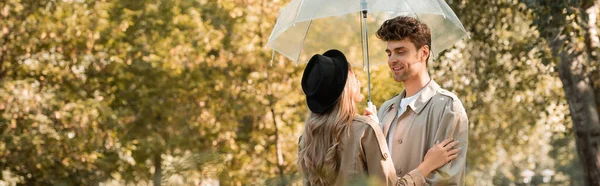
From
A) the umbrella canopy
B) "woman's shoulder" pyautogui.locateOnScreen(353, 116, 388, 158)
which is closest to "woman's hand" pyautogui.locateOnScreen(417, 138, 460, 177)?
"woman's shoulder" pyautogui.locateOnScreen(353, 116, 388, 158)

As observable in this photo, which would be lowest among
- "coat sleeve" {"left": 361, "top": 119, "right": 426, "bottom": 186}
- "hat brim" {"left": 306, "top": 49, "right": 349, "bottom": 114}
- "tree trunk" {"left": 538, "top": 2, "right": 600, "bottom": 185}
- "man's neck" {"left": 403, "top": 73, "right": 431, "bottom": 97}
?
"coat sleeve" {"left": 361, "top": 119, "right": 426, "bottom": 186}

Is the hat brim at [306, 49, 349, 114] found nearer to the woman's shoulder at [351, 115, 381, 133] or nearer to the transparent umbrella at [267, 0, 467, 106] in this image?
the woman's shoulder at [351, 115, 381, 133]

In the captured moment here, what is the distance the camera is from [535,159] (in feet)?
141

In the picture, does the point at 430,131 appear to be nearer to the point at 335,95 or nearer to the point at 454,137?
the point at 454,137

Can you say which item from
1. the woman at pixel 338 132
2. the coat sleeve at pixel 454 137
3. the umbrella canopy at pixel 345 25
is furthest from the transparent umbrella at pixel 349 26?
the woman at pixel 338 132

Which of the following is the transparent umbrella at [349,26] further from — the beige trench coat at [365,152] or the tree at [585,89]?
the tree at [585,89]

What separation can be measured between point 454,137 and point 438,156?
11cm

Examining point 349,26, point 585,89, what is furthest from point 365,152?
point 585,89

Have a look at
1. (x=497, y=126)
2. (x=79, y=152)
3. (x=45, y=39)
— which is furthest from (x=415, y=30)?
(x=497, y=126)

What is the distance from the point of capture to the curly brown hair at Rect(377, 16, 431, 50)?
373 centimetres

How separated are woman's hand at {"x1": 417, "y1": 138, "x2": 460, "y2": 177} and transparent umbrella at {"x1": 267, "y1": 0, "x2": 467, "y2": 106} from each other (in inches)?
14.6

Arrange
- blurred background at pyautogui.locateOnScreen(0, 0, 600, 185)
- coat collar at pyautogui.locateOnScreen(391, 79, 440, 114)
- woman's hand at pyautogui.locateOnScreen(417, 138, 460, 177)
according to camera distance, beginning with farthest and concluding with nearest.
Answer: blurred background at pyautogui.locateOnScreen(0, 0, 600, 185)
coat collar at pyautogui.locateOnScreen(391, 79, 440, 114)
woman's hand at pyautogui.locateOnScreen(417, 138, 460, 177)

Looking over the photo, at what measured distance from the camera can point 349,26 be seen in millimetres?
4922

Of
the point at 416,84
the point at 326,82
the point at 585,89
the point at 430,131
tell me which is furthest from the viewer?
the point at 585,89
